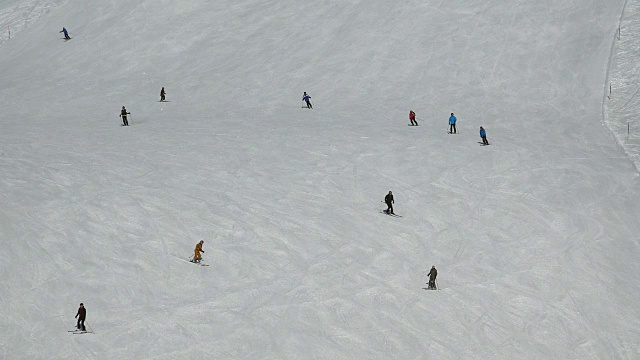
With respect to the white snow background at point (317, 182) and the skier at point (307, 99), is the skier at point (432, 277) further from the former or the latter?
the skier at point (307, 99)

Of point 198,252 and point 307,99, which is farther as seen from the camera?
point 307,99

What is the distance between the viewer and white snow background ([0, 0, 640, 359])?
23422 mm

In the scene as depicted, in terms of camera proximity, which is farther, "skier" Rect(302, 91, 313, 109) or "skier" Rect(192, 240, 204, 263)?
"skier" Rect(302, 91, 313, 109)

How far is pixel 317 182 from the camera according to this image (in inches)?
1283

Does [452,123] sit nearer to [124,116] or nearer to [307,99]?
[307,99]

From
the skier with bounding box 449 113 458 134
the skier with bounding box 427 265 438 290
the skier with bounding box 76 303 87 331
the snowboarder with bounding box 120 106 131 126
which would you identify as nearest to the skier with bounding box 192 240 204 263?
the skier with bounding box 76 303 87 331

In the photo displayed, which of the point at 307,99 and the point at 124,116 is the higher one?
the point at 124,116

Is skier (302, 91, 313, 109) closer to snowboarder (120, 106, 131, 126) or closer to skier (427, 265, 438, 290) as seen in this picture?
snowboarder (120, 106, 131, 126)

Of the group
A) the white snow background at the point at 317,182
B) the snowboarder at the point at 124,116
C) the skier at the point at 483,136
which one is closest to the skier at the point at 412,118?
the white snow background at the point at 317,182

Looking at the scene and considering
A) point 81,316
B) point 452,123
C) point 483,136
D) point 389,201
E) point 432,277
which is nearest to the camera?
point 81,316

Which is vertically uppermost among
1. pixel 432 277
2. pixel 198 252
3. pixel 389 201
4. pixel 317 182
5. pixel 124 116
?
pixel 124 116

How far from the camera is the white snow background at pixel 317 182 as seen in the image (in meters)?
23.4

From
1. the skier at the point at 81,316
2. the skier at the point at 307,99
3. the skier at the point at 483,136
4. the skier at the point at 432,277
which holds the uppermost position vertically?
the skier at the point at 307,99

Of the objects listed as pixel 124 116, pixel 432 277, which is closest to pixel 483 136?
pixel 432 277
